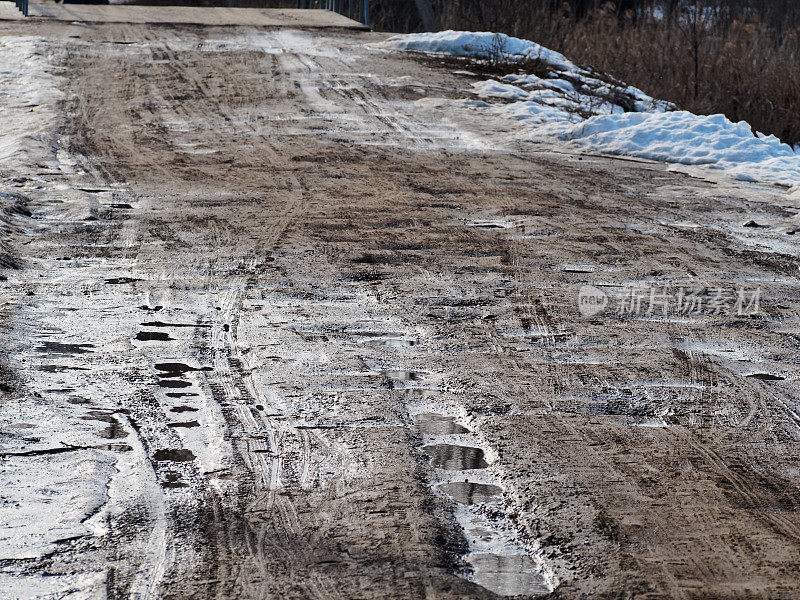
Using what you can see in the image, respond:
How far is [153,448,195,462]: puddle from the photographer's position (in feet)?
10.6

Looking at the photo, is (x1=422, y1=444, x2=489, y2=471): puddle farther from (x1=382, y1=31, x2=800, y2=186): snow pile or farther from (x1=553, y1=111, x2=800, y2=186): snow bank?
(x1=553, y1=111, x2=800, y2=186): snow bank

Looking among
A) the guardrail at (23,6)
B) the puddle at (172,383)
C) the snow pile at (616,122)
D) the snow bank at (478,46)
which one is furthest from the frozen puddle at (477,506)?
the guardrail at (23,6)

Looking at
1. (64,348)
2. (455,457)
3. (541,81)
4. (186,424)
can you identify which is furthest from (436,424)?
(541,81)

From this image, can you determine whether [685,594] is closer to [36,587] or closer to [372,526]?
[372,526]

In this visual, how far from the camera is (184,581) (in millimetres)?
2539

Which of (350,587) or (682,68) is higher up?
(682,68)

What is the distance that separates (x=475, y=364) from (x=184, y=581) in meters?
1.90

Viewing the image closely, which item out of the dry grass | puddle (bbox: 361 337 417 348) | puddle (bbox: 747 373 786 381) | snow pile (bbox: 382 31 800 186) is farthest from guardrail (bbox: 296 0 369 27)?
puddle (bbox: 747 373 786 381)

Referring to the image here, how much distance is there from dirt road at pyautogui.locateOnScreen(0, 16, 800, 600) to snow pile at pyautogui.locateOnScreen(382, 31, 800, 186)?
40.2 inches

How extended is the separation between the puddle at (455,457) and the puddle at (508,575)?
21.5 inches

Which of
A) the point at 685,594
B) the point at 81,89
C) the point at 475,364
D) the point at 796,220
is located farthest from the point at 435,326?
the point at 81,89

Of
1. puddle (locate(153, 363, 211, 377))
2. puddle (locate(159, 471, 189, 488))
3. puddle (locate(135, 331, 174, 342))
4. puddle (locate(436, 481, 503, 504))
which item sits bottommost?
puddle (locate(436, 481, 503, 504))

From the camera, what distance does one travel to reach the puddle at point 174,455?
3.23 m

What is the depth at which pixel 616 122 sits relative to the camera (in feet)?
32.0
